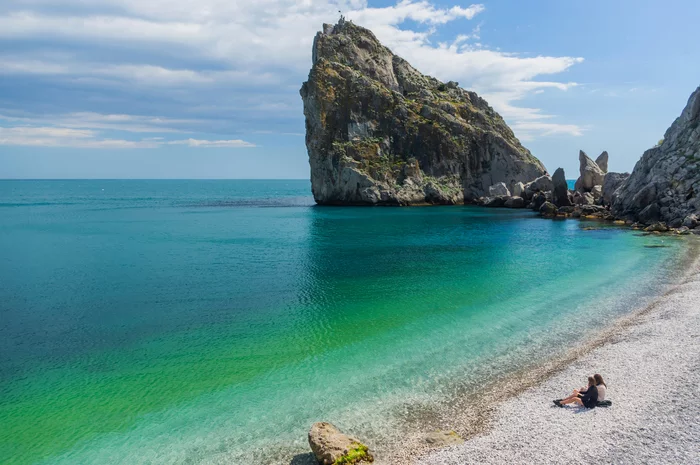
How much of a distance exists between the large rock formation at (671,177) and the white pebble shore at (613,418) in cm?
5001

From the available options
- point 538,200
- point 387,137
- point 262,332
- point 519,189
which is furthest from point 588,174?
point 262,332

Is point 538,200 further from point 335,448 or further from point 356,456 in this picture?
point 335,448

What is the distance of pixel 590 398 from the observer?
1463 cm

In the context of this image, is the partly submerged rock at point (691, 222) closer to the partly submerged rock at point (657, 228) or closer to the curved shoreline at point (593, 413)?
the partly submerged rock at point (657, 228)

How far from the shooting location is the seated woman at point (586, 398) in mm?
14617

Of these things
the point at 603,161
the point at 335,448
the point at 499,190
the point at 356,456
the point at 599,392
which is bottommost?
the point at 356,456

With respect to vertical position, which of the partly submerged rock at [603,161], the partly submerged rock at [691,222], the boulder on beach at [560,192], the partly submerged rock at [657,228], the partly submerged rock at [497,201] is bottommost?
the partly submerged rock at [657,228]

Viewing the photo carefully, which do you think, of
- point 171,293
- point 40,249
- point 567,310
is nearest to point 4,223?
point 40,249

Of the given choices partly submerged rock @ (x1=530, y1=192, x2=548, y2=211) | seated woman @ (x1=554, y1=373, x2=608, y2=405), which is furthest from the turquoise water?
partly submerged rock @ (x1=530, y1=192, x2=548, y2=211)

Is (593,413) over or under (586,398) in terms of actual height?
under

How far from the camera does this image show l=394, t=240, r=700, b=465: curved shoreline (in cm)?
1206

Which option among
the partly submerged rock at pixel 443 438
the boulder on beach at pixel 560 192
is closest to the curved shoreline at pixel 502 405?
the partly submerged rock at pixel 443 438

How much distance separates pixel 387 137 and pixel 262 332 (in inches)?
3742

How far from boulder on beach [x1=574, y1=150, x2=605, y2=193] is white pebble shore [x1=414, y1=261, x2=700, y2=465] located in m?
84.5
